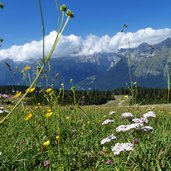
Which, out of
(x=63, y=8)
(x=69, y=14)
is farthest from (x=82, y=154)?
(x=69, y=14)

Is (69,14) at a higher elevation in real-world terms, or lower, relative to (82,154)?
higher

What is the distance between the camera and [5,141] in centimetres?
723

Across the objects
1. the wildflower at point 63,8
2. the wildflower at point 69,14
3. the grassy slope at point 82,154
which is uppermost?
the wildflower at point 63,8

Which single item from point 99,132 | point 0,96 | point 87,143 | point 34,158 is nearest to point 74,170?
point 34,158

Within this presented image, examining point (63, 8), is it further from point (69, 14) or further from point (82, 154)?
point (82, 154)

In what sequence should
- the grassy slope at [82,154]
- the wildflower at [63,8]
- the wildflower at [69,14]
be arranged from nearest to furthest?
the wildflower at [69,14] < the wildflower at [63,8] < the grassy slope at [82,154]

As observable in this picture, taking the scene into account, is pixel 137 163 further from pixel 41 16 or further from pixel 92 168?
pixel 41 16

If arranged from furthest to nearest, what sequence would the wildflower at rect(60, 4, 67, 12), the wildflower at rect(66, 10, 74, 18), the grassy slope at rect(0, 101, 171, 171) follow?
the grassy slope at rect(0, 101, 171, 171) → the wildflower at rect(60, 4, 67, 12) → the wildflower at rect(66, 10, 74, 18)

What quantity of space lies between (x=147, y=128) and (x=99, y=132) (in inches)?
146

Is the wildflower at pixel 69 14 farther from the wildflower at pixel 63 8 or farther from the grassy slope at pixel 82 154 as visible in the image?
the grassy slope at pixel 82 154

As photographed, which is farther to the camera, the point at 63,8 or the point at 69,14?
the point at 63,8

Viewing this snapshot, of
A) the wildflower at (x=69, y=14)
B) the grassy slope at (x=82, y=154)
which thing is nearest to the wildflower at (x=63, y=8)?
the wildflower at (x=69, y=14)

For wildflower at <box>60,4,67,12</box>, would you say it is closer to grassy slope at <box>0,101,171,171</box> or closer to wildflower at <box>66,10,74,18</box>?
wildflower at <box>66,10,74,18</box>

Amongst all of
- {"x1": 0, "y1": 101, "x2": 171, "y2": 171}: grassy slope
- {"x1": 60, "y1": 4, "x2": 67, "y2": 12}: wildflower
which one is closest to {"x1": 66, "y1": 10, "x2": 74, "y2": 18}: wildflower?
{"x1": 60, "y1": 4, "x2": 67, "y2": 12}: wildflower
